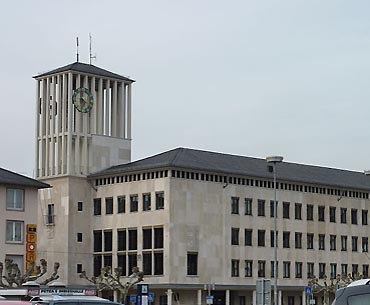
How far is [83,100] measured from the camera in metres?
95.3

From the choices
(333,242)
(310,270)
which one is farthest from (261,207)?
(333,242)

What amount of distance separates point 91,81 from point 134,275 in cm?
2138

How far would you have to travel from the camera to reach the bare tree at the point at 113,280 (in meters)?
80.9

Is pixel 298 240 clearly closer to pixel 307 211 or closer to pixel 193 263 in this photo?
pixel 307 211

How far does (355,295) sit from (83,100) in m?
84.4

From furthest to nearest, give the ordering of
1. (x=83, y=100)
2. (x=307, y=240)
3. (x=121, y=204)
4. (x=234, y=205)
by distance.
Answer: (x=307, y=240) < (x=83, y=100) < (x=121, y=204) < (x=234, y=205)

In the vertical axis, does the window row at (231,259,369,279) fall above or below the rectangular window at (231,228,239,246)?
below

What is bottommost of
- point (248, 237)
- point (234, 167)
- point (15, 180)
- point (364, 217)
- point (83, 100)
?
point (248, 237)

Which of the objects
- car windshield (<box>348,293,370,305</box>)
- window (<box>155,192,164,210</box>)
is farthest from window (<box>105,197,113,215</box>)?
car windshield (<box>348,293,370,305</box>)

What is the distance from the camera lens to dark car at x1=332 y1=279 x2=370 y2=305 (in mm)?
11688

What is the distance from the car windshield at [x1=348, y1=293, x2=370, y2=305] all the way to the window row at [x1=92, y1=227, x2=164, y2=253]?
248ft

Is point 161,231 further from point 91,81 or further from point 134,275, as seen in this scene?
point 91,81

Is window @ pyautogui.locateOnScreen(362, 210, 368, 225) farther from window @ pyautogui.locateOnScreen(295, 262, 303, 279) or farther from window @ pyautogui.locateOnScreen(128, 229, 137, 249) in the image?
window @ pyautogui.locateOnScreen(128, 229, 137, 249)

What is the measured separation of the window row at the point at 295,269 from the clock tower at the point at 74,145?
13009 millimetres
